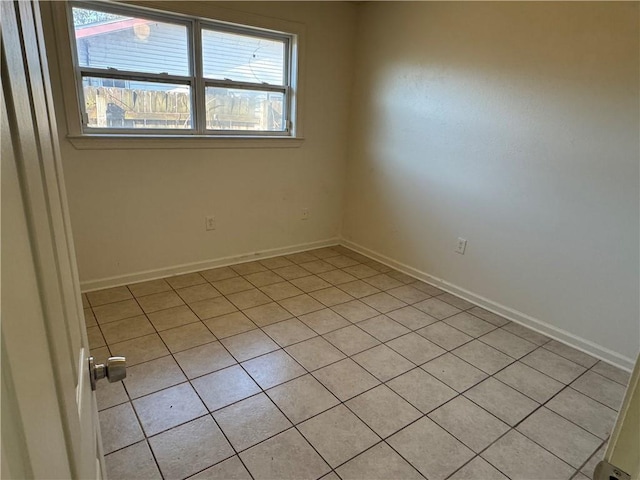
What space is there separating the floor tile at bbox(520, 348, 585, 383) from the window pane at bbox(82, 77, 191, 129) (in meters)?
3.03

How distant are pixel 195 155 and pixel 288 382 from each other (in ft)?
6.65

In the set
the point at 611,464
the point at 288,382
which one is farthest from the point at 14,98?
the point at 288,382

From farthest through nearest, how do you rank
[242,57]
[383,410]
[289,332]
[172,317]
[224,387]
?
[242,57]
[172,317]
[289,332]
[224,387]
[383,410]

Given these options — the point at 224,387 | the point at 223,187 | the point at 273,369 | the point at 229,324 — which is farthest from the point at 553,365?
the point at 223,187

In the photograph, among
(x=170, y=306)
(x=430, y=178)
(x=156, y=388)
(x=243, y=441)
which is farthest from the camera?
(x=430, y=178)

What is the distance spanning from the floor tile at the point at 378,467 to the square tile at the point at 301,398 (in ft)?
1.02

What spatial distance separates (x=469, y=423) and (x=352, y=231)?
2.59 metres

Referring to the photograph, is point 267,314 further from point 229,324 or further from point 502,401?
point 502,401

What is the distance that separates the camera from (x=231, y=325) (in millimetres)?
2559

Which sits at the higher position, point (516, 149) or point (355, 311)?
point (516, 149)

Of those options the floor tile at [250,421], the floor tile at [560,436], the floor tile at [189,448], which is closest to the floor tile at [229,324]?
the floor tile at [250,421]

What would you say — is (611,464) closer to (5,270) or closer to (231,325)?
(5,270)

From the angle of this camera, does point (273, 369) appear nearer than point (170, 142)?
Yes

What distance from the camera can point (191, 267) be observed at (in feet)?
11.1
